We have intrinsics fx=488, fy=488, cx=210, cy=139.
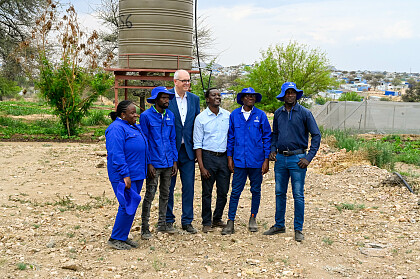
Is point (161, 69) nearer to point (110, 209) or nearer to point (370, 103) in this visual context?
point (110, 209)

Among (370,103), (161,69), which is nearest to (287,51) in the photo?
(370,103)

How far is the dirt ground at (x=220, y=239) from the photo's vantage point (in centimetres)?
498

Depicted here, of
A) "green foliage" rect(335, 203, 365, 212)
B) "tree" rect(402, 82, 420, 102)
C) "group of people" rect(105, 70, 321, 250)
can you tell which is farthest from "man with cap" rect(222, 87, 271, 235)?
"tree" rect(402, 82, 420, 102)

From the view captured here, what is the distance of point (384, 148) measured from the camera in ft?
38.0

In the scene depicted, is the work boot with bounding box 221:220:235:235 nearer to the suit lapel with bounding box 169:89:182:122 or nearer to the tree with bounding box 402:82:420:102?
the suit lapel with bounding box 169:89:182:122

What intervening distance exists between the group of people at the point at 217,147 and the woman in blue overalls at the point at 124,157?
0.07 meters

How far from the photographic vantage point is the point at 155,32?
14.1 meters

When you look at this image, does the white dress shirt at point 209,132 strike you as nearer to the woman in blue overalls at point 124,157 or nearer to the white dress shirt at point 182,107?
the white dress shirt at point 182,107

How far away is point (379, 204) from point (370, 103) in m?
15.7

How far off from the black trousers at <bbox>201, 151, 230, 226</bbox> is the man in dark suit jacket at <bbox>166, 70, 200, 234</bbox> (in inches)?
7.3

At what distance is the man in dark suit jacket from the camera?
5996 mm

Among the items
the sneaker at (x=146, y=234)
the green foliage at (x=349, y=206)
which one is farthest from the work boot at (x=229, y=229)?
the green foliage at (x=349, y=206)

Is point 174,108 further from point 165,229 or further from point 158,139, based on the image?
point 165,229

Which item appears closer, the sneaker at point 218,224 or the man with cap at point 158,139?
the man with cap at point 158,139
